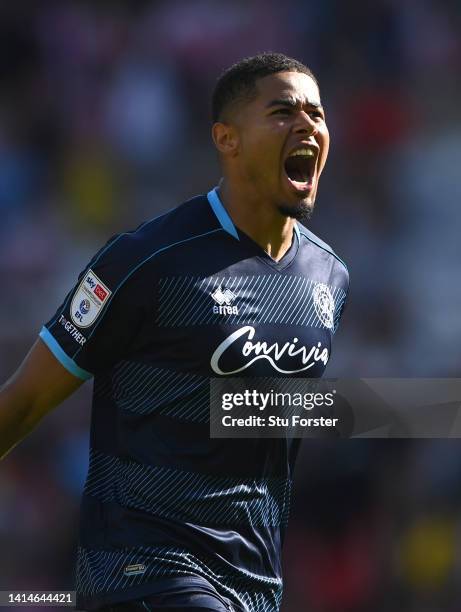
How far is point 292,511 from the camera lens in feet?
26.0

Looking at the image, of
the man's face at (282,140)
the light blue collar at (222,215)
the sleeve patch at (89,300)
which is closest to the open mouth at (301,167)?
the man's face at (282,140)

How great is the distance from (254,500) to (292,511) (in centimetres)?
410

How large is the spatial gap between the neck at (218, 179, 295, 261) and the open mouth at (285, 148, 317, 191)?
13 cm

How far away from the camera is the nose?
4059 millimetres

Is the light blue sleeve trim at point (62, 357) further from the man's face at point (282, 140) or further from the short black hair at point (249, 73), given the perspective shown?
the short black hair at point (249, 73)

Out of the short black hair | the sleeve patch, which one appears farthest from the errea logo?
the short black hair

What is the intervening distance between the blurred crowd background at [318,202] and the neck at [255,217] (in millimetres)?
4024

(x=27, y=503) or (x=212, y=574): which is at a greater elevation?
(x=27, y=503)

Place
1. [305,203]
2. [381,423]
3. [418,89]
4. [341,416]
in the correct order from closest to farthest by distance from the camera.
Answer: [305,203] → [341,416] → [381,423] → [418,89]

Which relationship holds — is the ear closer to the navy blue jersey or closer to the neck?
the neck

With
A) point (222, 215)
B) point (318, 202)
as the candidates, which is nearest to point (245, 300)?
point (222, 215)

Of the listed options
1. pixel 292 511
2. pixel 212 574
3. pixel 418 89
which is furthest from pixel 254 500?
pixel 418 89

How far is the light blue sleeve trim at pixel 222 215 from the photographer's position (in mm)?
4047

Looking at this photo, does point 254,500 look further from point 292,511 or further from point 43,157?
point 43,157
